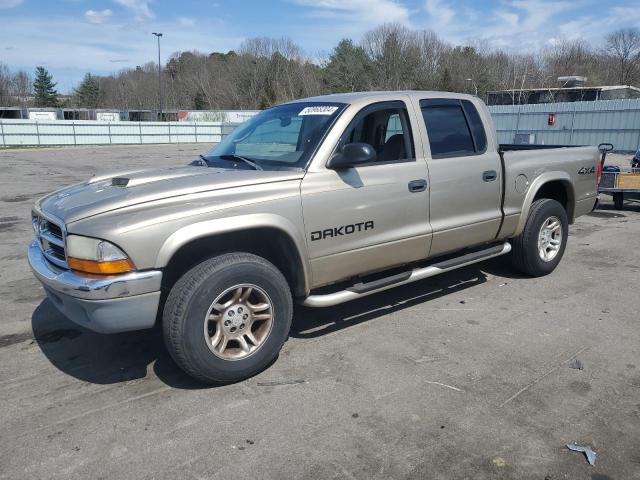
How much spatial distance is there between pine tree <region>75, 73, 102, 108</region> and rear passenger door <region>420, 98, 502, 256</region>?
10377 centimetres

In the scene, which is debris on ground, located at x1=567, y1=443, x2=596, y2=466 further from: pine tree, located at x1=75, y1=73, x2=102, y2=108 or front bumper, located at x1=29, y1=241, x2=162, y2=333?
pine tree, located at x1=75, y1=73, x2=102, y2=108

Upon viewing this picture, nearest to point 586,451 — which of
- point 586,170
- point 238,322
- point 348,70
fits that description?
point 238,322

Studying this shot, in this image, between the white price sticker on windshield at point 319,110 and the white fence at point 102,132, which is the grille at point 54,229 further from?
the white fence at point 102,132

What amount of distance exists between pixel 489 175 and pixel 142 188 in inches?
123

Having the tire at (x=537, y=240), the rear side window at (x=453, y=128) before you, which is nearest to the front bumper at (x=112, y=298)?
the rear side window at (x=453, y=128)

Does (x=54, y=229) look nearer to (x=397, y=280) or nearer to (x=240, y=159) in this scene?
(x=240, y=159)

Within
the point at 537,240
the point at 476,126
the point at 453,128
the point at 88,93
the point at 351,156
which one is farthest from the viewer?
the point at 88,93

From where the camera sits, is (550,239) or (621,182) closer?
(550,239)

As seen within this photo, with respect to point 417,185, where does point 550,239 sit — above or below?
below

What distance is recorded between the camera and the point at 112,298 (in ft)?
10.4

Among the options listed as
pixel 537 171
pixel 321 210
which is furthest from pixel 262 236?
pixel 537 171

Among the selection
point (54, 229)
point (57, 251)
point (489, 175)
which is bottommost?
point (57, 251)

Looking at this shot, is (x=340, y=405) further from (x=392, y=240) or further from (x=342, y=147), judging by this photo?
(x=342, y=147)

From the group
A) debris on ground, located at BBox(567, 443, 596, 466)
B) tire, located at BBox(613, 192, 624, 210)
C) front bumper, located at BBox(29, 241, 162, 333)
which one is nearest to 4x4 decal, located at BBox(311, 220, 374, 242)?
front bumper, located at BBox(29, 241, 162, 333)
